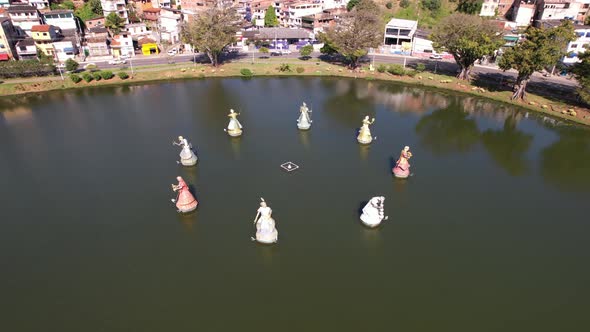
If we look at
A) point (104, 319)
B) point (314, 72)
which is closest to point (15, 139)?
point (104, 319)

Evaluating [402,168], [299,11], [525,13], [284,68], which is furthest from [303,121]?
[525,13]

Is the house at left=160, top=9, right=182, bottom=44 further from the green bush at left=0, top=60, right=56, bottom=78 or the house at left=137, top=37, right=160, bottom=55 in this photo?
the green bush at left=0, top=60, right=56, bottom=78

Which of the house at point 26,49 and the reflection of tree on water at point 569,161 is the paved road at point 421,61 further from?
the reflection of tree on water at point 569,161

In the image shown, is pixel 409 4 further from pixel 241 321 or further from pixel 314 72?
pixel 241 321

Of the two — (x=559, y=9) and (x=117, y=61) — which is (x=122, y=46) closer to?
(x=117, y=61)

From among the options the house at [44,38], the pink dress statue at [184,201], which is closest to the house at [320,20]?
the house at [44,38]

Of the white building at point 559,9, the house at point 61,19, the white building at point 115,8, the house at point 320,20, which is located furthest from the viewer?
the white building at point 115,8

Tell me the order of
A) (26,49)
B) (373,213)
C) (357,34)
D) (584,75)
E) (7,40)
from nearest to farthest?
1. (373,213)
2. (584,75)
3. (357,34)
4. (7,40)
5. (26,49)
